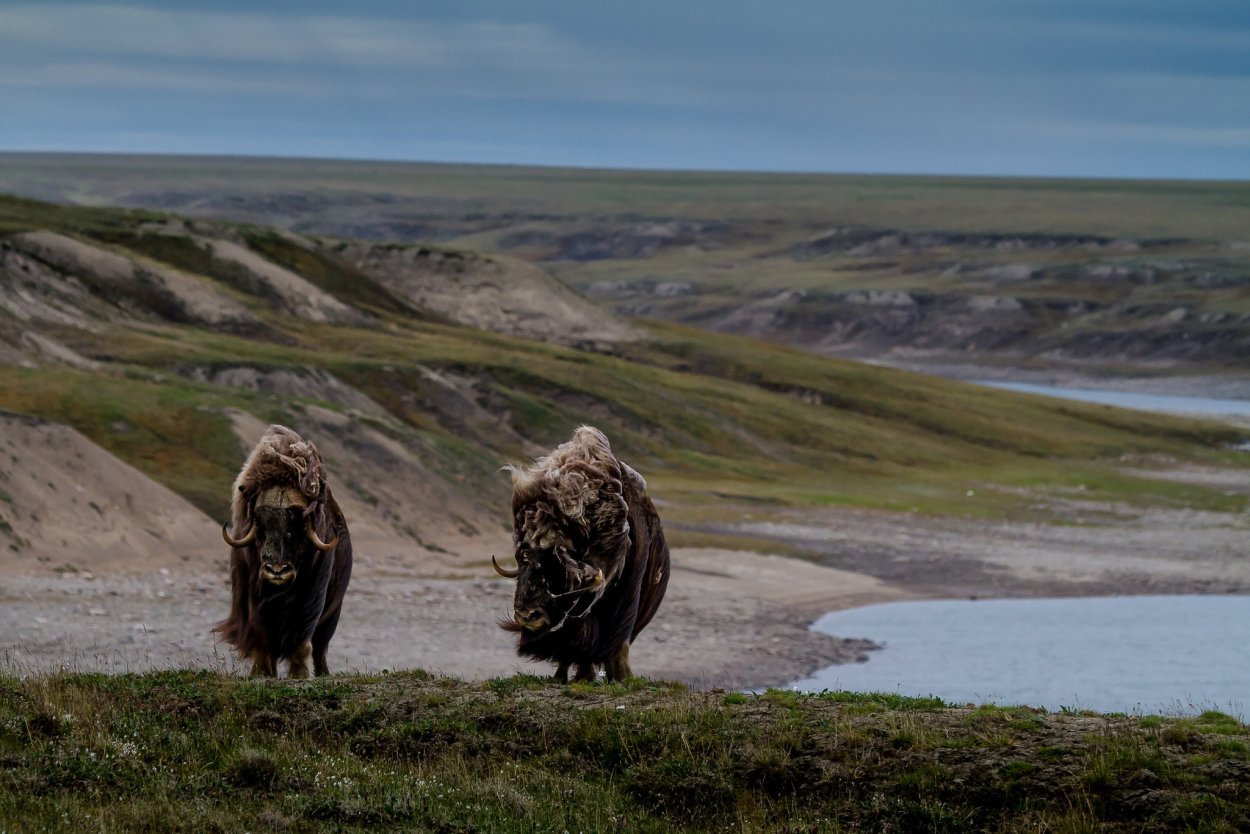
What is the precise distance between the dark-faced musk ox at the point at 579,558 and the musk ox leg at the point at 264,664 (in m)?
2.21

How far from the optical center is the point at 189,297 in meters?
61.8

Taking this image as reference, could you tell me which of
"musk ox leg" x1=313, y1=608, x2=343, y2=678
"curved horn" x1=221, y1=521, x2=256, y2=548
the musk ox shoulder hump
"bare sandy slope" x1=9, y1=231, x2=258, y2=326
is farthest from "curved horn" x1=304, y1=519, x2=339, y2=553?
"bare sandy slope" x1=9, y1=231, x2=258, y2=326

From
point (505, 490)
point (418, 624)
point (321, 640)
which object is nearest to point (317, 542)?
point (321, 640)

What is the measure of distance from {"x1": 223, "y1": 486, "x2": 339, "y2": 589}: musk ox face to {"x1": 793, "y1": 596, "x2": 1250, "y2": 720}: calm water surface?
11.4 meters

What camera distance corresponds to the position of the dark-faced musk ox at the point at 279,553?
13.2m

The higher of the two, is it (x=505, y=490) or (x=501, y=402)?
(x=501, y=402)

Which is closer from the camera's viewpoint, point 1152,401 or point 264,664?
point 264,664

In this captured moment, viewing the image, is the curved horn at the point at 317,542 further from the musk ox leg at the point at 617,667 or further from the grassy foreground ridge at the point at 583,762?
the musk ox leg at the point at 617,667

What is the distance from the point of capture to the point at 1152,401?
104m

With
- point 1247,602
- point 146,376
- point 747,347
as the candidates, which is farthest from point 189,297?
point 1247,602

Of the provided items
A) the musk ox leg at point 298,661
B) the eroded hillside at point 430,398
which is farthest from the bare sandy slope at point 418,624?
the musk ox leg at point 298,661

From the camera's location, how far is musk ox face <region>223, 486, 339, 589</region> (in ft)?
42.9

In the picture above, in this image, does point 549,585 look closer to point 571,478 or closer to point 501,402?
point 571,478

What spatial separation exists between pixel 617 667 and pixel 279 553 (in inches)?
118
